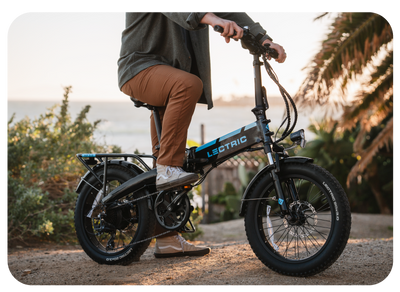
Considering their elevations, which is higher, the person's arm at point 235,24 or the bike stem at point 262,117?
the person's arm at point 235,24

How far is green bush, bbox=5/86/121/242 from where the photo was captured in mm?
3967

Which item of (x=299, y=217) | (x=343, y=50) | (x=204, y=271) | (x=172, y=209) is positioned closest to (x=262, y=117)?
(x=299, y=217)

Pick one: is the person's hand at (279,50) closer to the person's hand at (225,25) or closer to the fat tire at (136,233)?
the person's hand at (225,25)

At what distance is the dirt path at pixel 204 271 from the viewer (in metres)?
2.16

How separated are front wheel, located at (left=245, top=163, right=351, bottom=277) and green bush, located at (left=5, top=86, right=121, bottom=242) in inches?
93.9

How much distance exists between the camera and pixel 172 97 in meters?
2.40

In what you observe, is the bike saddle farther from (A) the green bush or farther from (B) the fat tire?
(A) the green bush

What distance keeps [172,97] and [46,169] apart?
2650 millimetres

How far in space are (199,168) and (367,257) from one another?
1.41 meters

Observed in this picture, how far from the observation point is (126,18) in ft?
8.43

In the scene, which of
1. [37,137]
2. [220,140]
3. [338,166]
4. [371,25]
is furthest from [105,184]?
[338,166]

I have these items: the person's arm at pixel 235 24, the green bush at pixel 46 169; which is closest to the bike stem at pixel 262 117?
the person's arm at pixel 235 24

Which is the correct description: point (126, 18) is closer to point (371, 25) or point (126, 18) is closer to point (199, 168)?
point (199, 168)

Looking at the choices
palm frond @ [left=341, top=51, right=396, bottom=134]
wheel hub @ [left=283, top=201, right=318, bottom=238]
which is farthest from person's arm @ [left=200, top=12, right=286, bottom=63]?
palm frond @ [left=341, top=51, right=396, bottom=134]
